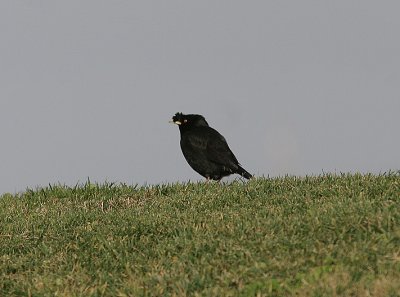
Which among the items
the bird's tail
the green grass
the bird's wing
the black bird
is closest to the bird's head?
the black bird

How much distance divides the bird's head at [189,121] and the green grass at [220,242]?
492cm

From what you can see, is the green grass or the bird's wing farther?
the bird's wing

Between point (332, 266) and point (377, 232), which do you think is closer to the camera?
point (332, 266)

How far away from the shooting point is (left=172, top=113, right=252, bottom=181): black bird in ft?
57.1

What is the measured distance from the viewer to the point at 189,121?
18.9 m

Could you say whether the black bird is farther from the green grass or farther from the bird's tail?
the green grass

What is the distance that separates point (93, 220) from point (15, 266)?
6.13 ft

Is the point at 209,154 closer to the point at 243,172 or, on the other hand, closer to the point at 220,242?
the point at 243,172

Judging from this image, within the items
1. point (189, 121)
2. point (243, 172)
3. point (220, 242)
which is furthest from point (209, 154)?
point (220, 242)

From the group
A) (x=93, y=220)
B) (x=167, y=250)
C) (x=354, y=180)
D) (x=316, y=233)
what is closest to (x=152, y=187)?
(x=93, y=220)

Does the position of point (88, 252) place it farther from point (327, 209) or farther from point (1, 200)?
point (1, 200)

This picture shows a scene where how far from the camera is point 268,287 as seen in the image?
790 cm

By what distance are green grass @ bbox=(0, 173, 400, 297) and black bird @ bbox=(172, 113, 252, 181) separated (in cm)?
338

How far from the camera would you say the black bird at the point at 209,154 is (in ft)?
57.1
